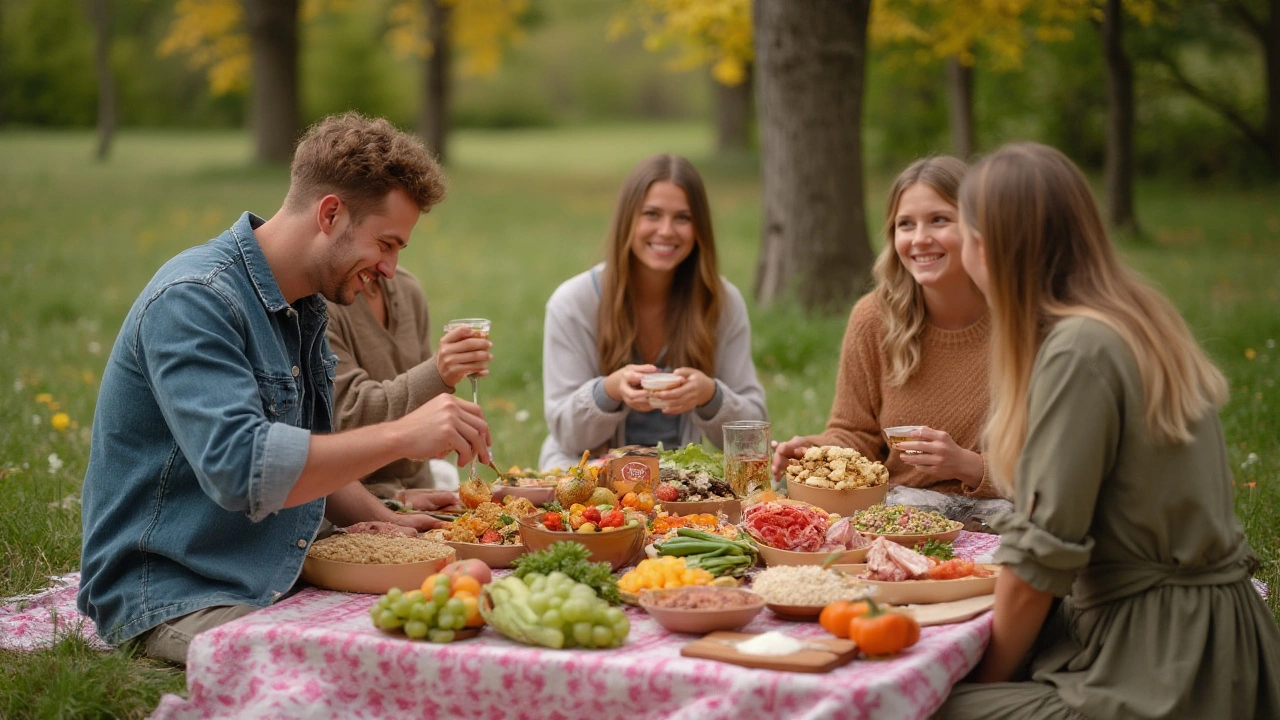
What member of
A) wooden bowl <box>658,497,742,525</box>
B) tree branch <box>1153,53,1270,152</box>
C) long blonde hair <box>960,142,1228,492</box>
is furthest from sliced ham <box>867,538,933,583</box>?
tree branch <box>1153,53,1270,152</box>

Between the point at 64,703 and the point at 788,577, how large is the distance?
7.05 ft

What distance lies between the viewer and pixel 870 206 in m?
20.2

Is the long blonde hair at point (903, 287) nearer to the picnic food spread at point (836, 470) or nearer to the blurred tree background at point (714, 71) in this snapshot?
the picnic food spread at point (836, 470)

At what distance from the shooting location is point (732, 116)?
32.1 metres

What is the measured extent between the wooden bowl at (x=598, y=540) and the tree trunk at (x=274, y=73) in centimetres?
2127

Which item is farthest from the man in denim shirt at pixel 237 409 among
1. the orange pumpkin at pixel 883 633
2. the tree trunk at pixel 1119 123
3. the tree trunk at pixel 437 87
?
the tree trunk at pixel 437 87

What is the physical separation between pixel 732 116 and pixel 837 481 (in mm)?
28839

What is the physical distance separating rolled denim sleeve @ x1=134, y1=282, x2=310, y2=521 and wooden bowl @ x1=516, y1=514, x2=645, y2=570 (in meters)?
0.72

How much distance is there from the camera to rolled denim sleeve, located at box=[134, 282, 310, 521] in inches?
124

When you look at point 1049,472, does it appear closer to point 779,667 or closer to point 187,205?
point 779,667

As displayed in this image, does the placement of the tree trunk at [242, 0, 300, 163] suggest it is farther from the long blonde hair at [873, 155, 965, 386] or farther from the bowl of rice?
the bowl of rice

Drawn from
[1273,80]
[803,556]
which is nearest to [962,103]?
[1273,80]

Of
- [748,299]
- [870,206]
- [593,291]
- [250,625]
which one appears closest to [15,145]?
[870,206]

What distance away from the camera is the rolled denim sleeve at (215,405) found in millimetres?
3156
